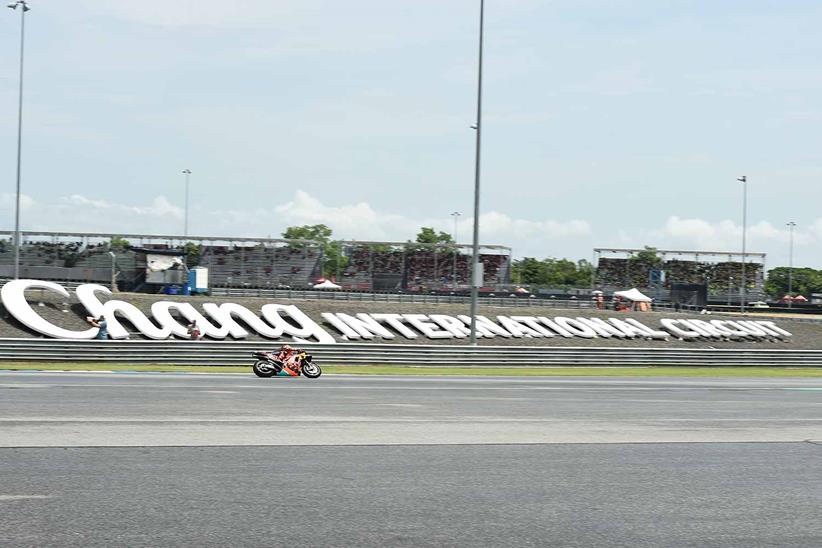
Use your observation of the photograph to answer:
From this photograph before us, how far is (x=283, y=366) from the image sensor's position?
26.2 metres

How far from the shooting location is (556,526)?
772 cm

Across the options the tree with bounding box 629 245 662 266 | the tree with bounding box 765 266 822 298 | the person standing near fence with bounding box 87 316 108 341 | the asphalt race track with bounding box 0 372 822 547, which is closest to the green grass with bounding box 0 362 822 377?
the person standing near fence with bounding box 87 316 108 341

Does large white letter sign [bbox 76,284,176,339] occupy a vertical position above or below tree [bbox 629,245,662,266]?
below

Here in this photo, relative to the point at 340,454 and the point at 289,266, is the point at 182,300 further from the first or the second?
the point at 289,266

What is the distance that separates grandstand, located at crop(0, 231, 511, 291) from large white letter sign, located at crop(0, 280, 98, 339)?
62.8 feet

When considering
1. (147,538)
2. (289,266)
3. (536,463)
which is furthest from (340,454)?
(289,266)

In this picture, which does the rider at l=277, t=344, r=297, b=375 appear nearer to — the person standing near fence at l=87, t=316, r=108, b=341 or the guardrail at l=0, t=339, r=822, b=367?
the guardrail at l=0, t=339, r=822, b=367

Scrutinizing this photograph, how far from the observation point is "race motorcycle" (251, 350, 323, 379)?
26125 millimetres

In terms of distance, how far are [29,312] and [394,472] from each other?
29.3 metres

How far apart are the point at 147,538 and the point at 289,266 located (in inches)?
3189

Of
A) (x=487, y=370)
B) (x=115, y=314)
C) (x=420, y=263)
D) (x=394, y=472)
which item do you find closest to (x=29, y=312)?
(x=115, y=314)

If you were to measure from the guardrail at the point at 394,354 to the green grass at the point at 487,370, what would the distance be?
0.56m

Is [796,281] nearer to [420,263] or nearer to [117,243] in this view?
[420,263]

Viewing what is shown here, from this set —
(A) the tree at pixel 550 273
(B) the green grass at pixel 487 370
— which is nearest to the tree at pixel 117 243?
(B) the green grass at pixel 487 370
